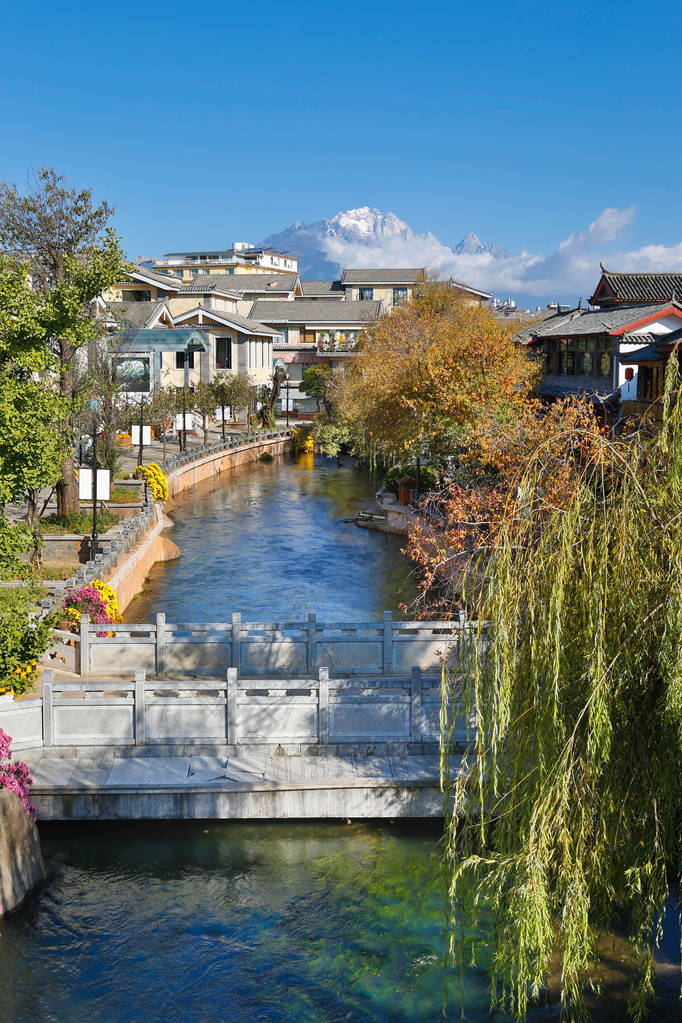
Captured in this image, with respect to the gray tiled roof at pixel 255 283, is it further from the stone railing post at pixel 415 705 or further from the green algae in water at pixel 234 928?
the green algae in water at pixel 234 928

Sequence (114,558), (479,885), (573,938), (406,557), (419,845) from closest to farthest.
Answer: (573,938) → (479,885) → (419,845) → (114,558) → (406,557)

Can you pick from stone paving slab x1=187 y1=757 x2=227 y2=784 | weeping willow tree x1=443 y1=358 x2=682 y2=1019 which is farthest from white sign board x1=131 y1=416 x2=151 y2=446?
weeping willow tree x1=443 y1=358 x2=682 y2=1019

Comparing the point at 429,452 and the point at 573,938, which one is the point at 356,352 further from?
the point at 573,938

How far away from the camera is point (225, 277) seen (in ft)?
306

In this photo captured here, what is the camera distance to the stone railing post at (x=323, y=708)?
13258 mm

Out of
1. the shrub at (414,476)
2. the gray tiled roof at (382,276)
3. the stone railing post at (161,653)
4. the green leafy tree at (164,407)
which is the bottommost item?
the stone railing post at (161,653)

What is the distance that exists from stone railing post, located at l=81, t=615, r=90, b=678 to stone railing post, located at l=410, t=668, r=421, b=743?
19.1 ft

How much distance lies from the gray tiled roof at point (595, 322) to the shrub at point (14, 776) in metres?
33.2

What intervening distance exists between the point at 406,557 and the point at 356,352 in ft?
106

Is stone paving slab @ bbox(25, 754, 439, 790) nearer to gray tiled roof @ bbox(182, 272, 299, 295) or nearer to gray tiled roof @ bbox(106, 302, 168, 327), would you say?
gray tiled roof @ bbox(106, 302, 168, 327)

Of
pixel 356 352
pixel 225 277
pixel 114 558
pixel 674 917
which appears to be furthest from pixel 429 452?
pixel 225 277

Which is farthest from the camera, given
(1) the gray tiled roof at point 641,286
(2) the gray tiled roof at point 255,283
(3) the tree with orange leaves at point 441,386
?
(2) the gray tiled roof at point 255,283

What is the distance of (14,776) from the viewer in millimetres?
11945

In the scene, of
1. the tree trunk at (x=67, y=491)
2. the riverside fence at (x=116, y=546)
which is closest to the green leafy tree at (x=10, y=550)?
the riverside fence at (x=116, y=546)
